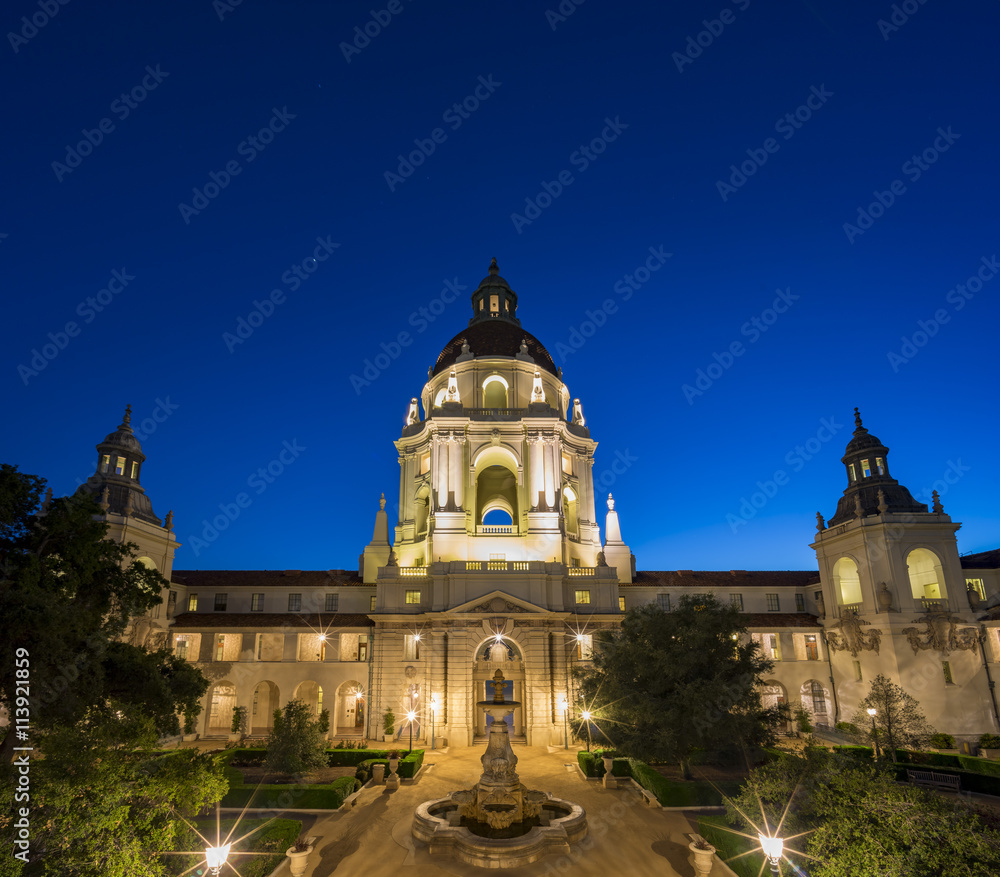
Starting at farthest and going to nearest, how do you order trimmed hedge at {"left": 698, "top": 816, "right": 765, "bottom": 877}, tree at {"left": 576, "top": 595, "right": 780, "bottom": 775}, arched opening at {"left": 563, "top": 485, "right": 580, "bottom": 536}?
arched opening at {"left": 563, "top": 485, "right": 580, "bottom": 536} < tree at {"left": 576, "top": 595, "right": 780, "bottom": 775} < trimmed hedge at {"left": 698, "top": 816, "right": 765, "bottom": 877}

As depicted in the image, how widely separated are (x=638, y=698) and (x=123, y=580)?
23.4 metres

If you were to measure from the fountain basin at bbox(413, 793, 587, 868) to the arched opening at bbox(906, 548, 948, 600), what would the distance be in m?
36.0

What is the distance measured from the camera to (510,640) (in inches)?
1769

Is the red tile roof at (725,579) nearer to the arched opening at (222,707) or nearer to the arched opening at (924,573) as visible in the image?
the arched opening at (924,573)

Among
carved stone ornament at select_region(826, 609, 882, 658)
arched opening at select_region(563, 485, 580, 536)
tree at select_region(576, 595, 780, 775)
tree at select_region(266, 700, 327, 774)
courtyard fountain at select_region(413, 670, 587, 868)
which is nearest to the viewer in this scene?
courtyard fountain at select_region(413, 670, 587, 868)

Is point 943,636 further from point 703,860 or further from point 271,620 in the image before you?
point 271,620

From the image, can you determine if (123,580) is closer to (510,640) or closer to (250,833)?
(250,833)

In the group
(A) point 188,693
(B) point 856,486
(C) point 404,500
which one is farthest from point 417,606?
(B) point 856,486

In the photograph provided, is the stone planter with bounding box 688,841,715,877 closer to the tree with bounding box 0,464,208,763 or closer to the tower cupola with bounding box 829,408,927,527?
the tree with bounding box 0,464,208,763

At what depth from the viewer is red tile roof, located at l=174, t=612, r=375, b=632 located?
162ft

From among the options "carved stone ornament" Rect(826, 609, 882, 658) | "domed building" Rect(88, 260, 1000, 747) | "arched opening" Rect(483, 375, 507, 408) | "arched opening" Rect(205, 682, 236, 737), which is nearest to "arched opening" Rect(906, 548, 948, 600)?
"domed building" Rect(88, 260, 1000, 747)

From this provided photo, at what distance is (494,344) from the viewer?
6006 centimetres

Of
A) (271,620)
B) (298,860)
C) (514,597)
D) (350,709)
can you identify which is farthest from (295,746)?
(350,709)

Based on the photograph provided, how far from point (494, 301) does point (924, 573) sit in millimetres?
45254
